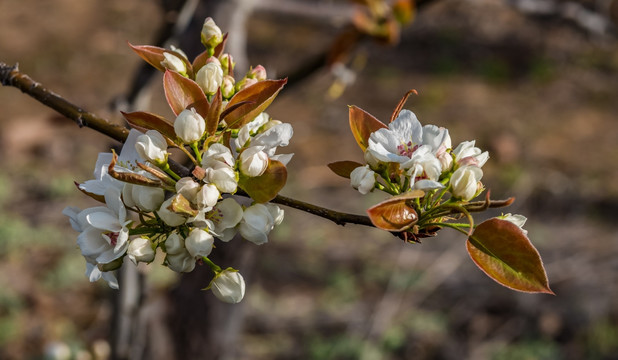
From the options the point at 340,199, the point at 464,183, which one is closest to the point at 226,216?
the point at 464,183

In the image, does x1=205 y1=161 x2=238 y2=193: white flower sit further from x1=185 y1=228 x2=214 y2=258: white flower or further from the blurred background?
the blurred background

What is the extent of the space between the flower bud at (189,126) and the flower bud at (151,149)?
26 millimetres

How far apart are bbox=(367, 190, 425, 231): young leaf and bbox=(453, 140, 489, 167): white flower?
9cm

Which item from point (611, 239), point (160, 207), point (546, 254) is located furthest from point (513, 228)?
point (611, 239)

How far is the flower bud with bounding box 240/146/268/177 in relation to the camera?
2.10 feet

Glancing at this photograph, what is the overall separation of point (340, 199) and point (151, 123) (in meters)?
4.23

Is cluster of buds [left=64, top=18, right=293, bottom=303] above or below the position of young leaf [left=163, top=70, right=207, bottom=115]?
below

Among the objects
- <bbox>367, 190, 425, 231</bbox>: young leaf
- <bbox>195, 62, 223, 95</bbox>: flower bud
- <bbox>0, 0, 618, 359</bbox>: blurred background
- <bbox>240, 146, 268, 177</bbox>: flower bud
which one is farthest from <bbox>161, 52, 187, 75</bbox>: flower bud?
<bbox>0, 0, 618, 359</bbox>: blurred background

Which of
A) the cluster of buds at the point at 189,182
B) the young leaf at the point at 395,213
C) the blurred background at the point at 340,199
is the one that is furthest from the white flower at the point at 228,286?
the blurred background at the point at 340,199

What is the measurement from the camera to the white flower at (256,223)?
0.65 meters

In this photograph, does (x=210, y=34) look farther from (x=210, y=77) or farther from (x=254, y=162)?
(x=254, y=162)

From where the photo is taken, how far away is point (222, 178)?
0.63 m

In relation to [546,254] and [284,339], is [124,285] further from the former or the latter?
[546,254]

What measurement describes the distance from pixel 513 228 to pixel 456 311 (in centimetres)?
296
